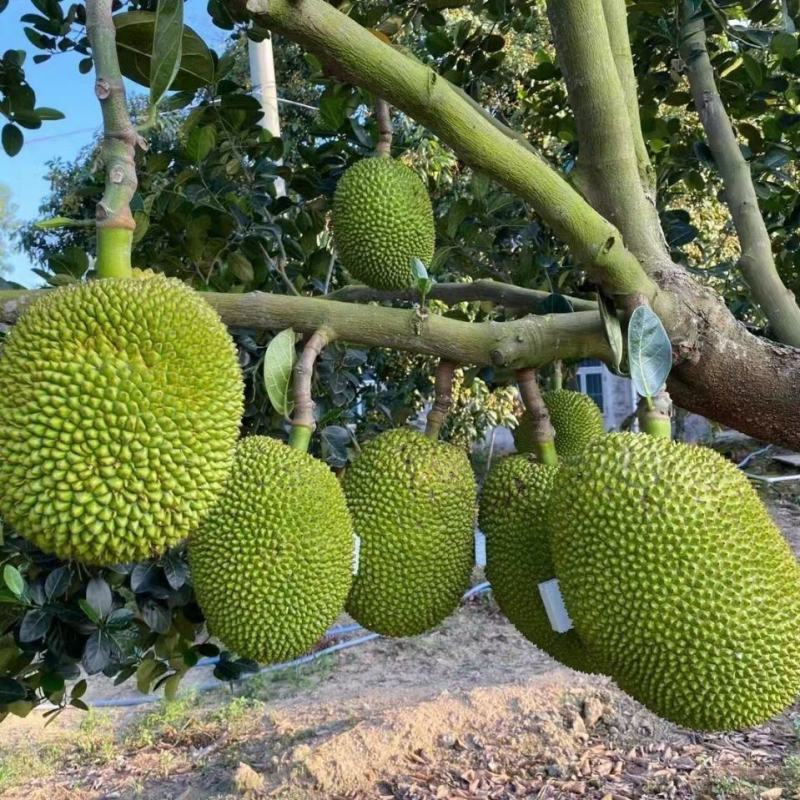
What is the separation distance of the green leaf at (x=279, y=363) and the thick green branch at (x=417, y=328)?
0.05 feet

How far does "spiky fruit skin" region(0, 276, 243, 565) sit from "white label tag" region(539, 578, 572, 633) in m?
0.38

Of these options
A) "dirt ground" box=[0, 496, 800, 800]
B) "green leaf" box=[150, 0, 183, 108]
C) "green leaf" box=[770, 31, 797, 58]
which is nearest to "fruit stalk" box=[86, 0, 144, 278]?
"green leaf" box=[150, 0, 183, 108]

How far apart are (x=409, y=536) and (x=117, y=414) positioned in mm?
378

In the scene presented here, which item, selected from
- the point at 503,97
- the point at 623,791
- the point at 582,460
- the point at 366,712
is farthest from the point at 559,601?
the point at 503,97

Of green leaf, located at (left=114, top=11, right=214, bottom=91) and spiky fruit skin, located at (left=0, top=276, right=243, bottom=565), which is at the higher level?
green leaf, located at (left=114, top=11, right=214, bottom=91)

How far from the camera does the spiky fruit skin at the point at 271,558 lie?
30.9 inches

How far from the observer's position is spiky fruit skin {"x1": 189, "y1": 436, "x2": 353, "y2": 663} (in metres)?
0.78

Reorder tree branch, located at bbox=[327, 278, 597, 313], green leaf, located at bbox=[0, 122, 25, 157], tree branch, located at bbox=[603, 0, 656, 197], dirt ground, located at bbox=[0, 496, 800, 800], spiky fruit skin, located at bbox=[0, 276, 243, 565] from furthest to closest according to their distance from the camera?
dirt ground, located at bbox=[0, 496, 800, 800], green leaf, located at bbox=[0, 122, 25, 157], tree branch, located at bbox=[327, 278, 597, 313], tree branch, located at bbox=[603, 0, 656, 197], spiky fruit skin, located at bbox=[0, 276, 243, 565]

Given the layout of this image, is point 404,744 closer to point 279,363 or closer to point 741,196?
point 741,196

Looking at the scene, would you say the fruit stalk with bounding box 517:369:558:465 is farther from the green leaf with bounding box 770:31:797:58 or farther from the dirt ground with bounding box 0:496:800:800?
the dirt ground with bounding box 0:496:800:800

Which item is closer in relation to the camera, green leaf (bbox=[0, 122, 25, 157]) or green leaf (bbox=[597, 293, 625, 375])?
green leaf (bbox=[597, 293, 625, 375])

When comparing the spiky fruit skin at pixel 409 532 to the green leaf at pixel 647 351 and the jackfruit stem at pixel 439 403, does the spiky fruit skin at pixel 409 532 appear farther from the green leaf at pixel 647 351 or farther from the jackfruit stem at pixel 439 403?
the green leaf at pixel 647 351

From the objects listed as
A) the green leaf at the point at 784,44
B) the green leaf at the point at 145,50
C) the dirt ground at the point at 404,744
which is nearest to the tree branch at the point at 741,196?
the green leaf at the point at 784,44

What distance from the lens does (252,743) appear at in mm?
3102
